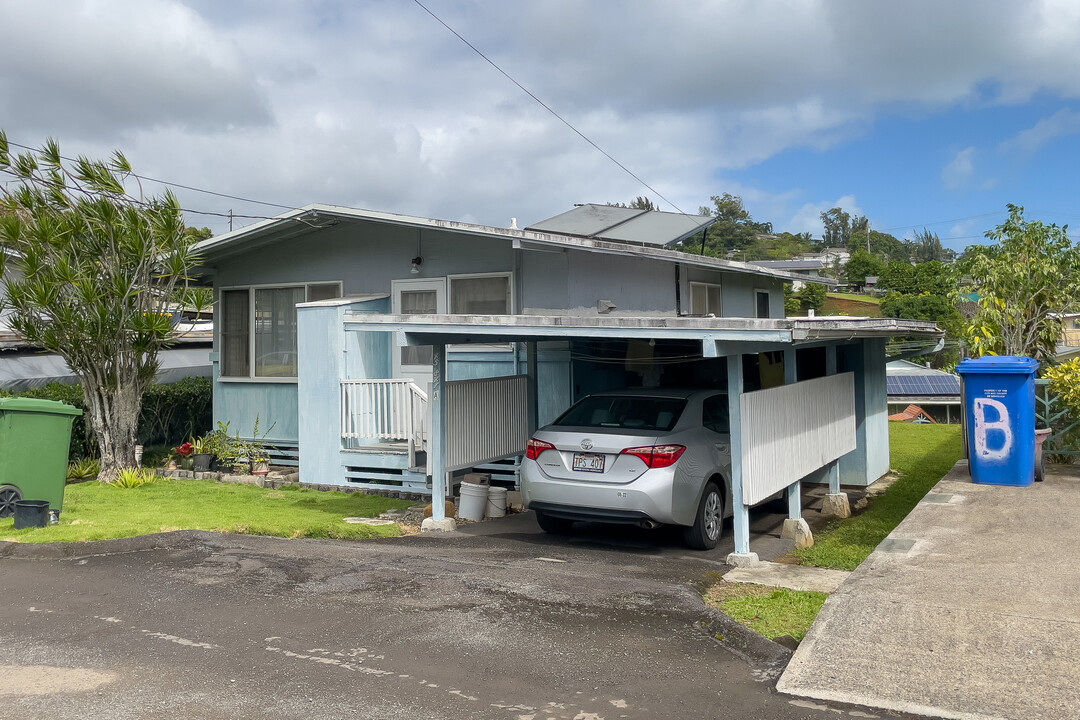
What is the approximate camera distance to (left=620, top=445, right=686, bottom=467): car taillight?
7.96 meters

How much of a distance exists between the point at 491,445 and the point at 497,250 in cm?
262

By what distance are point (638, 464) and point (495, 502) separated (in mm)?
2787

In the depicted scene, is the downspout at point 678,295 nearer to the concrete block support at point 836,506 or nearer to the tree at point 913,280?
the concrete block support at point 836,506

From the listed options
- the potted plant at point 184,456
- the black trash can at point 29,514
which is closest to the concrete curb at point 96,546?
the black trash can at point 29,514

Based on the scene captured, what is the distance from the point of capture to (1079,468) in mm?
10828

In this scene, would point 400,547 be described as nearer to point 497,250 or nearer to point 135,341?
point 497,250

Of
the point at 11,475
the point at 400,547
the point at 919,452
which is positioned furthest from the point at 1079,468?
the point at 11,475

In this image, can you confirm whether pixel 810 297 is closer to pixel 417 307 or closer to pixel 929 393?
pixel 929 393

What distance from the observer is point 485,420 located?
401 inches

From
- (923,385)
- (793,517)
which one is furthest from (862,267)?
(793,517)

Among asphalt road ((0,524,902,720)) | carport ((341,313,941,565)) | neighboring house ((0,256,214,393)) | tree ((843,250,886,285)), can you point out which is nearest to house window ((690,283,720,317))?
carport ((341,313,941,565))

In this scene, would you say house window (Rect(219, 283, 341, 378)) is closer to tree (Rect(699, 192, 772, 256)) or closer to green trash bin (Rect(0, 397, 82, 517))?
green trash bin (Rect(0, 397, 82, 517))

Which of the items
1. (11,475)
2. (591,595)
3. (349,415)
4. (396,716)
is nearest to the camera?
(396,716)

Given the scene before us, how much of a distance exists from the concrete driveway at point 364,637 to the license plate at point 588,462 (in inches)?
Answer: 30.4
